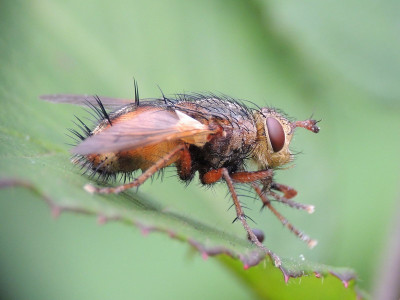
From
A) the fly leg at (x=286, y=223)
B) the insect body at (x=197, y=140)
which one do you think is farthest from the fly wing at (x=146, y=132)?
the fly leg at (x=286, y=223)

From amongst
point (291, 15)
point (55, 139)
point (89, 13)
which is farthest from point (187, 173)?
point (89, 13)

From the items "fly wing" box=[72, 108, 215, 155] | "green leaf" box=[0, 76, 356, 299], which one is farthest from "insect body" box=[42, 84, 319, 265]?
"green leaf" box=[0, 76, 356, 299]

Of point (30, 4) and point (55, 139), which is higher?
point (30, 4)

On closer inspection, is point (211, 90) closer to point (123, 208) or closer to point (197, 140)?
point (197, 140)

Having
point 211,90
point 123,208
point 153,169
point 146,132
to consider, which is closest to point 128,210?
point 123,208

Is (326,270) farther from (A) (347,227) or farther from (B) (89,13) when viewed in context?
(B) (89,13)

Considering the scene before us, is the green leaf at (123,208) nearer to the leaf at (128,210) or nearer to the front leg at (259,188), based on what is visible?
the leaf at (128,210)
